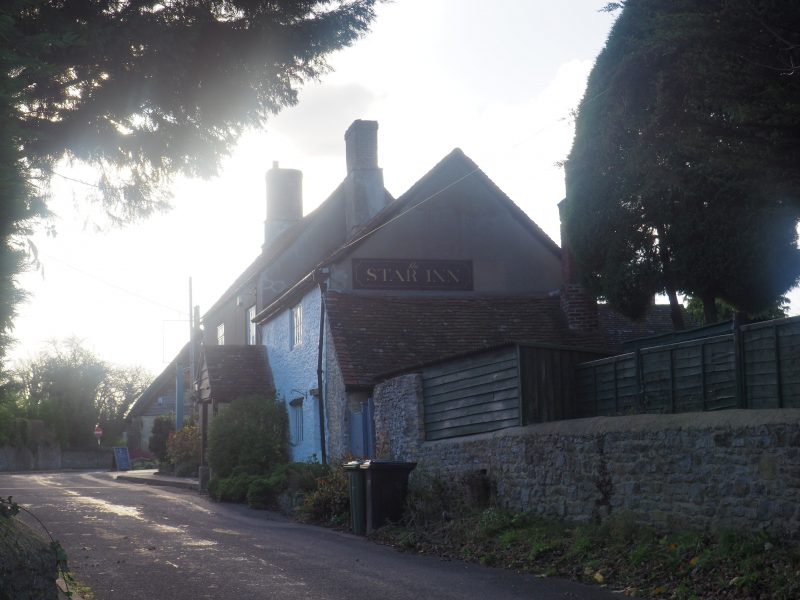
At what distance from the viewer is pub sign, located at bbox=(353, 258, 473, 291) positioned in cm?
2616

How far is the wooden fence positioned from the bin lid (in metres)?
3.21

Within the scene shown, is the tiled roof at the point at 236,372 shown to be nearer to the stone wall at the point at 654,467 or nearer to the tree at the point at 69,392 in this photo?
the stone wall at the point at 654,467

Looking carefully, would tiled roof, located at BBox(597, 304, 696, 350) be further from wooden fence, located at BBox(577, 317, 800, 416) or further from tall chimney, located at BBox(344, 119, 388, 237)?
wooden fence, located at BBox(577, 317, 800, 416)

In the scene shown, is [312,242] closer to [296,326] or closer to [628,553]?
[296,326]

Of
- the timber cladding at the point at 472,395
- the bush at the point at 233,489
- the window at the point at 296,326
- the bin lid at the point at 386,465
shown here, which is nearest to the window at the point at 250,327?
the window at the point at 296,326

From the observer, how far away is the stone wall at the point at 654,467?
33.2ft

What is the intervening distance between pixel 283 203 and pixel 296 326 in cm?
1285

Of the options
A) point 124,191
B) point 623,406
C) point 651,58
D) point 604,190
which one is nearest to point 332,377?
point 604,190

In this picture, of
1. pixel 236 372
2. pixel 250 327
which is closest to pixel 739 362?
pixel 236 372

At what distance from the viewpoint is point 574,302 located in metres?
26.5

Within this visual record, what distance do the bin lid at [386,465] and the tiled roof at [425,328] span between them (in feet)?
18.7

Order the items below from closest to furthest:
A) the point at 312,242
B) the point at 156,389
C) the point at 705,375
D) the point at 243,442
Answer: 1. the point at 705,375
2. the point at 243,442
3. the point at 312,242
4. the point at 156,389

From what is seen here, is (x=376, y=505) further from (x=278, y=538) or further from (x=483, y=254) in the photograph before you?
(x=483, y=254)

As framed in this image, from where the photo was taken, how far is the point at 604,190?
72.0 ft
